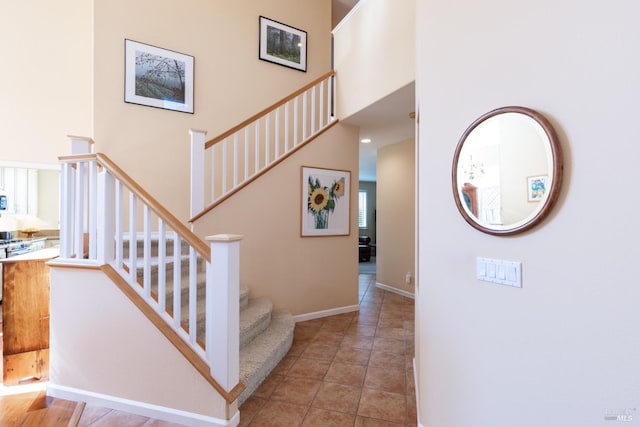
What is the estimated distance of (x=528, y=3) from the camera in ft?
4.02

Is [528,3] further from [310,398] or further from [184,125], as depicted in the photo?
[184,125]

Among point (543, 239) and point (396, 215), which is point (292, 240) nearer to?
point (396, 215)

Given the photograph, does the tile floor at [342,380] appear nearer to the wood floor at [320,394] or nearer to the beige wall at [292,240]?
the wood floor at [320,394]

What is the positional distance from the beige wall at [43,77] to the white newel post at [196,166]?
1.77 m

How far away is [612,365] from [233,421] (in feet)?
6.26

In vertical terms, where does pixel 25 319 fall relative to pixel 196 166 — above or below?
below

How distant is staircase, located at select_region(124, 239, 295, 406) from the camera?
7.16ft

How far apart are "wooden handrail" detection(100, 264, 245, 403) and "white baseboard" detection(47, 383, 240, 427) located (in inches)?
6.6

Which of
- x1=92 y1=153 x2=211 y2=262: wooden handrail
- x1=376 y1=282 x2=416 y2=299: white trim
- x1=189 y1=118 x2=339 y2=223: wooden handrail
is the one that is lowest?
x1=376 y1=282 x2=416 y2=299: white trim

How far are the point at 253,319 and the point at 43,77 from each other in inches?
149

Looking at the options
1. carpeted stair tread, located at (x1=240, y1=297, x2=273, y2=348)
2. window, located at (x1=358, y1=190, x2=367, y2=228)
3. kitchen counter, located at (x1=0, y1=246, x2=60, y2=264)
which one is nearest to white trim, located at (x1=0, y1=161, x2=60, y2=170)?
kitchen counter, located at (x1=0, y1=246, x2=60, y2=264)

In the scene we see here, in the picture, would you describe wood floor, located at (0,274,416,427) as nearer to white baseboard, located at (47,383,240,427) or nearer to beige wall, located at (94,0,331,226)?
white baseboard, located at (47,383,240,427)

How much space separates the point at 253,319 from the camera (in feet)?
8.64

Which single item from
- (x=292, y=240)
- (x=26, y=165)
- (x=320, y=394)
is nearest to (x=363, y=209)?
(x=292, y=240)
